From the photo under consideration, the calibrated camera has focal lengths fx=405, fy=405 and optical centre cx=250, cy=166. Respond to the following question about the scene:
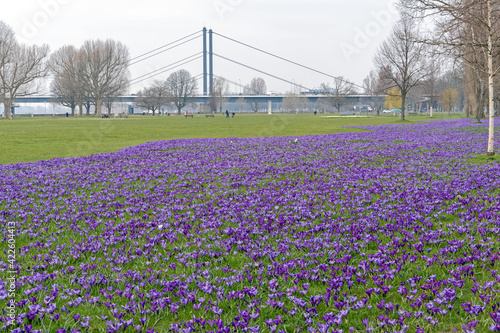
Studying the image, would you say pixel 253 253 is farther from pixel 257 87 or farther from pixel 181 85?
pixel 257 87

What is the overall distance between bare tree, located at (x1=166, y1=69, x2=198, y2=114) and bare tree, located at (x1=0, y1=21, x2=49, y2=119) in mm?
54452

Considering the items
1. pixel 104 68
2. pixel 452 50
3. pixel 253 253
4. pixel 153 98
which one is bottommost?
pixel 253 253

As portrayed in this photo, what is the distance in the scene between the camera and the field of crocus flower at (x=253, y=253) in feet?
12.7

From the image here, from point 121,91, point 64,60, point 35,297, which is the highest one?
point 64,60

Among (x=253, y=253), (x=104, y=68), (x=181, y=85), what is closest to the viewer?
(x=253, y=253)

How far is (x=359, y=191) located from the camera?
367 inches

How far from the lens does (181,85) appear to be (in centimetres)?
13225

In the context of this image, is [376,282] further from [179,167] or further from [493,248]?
[179,167]

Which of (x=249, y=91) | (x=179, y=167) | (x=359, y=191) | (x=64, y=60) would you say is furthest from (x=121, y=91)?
(x=249, y=91)

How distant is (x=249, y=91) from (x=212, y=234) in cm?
19024

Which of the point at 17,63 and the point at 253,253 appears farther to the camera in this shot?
the point at 17,63

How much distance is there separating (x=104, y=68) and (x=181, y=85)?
162 ft

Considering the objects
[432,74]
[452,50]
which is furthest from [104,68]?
[452,50]

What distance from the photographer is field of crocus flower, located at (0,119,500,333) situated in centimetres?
386
